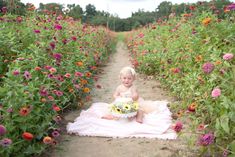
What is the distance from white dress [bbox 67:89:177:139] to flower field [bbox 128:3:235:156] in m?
0.24

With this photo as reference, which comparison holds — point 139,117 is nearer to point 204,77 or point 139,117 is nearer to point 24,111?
point 204,77

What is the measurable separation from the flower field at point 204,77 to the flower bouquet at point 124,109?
60cm

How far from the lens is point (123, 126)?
14.7 feet

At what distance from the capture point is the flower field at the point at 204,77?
10.0ft

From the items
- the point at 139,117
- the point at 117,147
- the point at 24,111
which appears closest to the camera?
the point at 24,111

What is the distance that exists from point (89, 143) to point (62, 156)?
1.61 feet

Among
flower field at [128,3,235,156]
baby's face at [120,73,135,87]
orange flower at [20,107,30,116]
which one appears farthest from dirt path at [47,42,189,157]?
baby's face at [120,73,135,87]

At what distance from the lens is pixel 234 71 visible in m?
3.18

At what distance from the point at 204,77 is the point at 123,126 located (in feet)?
4.12

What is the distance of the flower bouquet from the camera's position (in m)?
4.59

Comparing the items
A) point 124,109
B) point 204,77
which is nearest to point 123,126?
point 124,109

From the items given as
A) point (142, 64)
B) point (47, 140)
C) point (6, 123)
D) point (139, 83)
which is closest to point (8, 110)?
point (6, 123)

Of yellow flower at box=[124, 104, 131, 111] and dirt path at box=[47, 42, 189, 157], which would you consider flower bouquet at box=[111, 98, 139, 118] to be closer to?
yellow flower at box=[124, 104, 131, 111]

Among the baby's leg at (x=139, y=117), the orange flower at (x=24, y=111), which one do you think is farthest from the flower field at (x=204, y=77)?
the orange flower at (x=24, y=111)
